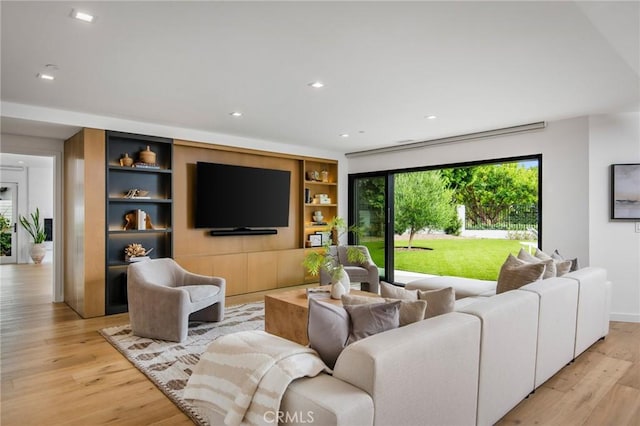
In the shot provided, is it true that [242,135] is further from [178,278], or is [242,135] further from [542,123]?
[542,123]

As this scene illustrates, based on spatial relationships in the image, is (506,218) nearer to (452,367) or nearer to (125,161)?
(452,367)

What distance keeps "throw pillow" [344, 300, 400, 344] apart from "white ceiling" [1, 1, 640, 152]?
1610 mm

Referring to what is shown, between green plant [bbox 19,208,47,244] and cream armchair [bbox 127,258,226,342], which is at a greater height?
green plant [bbox 19,208,47,244]

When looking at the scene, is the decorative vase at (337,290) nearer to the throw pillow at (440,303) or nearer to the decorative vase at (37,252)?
the throw pillow at (440,303)

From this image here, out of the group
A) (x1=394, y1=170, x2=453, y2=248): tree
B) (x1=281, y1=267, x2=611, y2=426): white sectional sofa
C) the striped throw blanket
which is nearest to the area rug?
the striped throw blanket

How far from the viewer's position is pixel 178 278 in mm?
4465

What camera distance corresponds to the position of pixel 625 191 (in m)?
4.38

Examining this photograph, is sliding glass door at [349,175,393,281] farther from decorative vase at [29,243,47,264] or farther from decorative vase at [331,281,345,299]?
decorative vase at [29,243,47,264]

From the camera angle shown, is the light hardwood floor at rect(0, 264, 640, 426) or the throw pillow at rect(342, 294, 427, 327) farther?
the light hardwood floor at rect(0, 264, 640, 426)

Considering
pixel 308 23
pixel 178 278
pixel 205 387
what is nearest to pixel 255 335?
pixel 205 387

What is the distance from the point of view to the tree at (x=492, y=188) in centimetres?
767

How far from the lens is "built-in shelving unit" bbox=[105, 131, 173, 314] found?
15.6 ft

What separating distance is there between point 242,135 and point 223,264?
6.37ft

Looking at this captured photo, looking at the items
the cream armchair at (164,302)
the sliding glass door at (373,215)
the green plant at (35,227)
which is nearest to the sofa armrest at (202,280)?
the cream armchair at (164,302)
